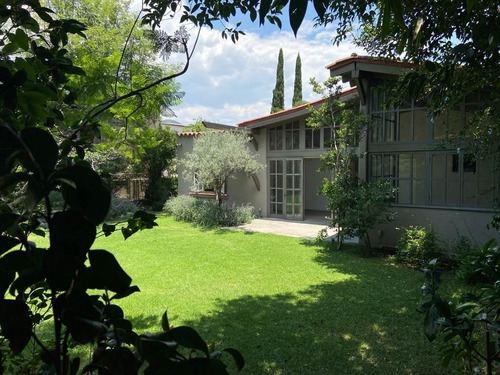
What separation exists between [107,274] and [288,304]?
4.59 metres

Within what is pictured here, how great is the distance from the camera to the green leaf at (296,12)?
2.20ft

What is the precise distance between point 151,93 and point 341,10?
83.2 inches

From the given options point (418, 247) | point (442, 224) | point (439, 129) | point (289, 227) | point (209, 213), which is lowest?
point (289, 227)

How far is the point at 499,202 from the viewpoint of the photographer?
227 inches

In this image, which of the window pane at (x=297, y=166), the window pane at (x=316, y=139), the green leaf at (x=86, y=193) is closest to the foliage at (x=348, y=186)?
the window pane at (x=316, y=139)

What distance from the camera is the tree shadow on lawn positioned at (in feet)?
10.6

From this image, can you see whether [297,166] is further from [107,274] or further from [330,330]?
[107,274]

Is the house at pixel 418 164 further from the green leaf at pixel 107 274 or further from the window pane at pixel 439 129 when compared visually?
the green leaf at pixel 107 274

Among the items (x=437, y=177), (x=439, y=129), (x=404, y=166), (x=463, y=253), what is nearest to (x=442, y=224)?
(x=437, y=177)

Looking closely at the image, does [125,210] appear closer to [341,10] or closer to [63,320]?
[341,10]

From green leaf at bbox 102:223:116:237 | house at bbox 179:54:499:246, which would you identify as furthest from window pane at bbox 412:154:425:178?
green leaf at bbox 102:223:116:237

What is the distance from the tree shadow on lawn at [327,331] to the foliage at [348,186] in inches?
83.4

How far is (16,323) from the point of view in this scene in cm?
54

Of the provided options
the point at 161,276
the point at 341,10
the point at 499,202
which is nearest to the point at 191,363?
the point at 341,10
